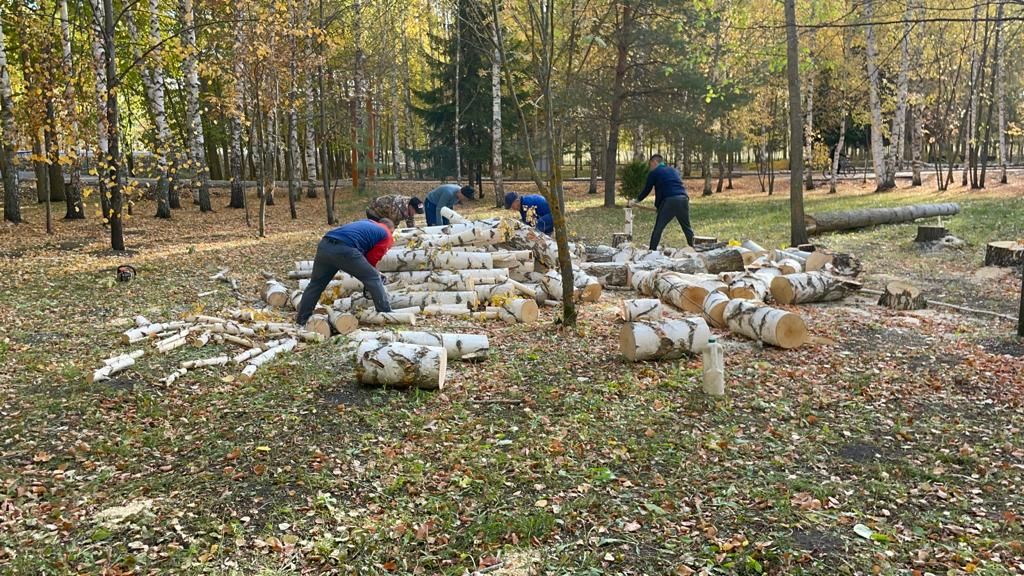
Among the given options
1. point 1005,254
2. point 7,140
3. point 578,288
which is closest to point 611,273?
point 578,288

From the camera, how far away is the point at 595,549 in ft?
10.8

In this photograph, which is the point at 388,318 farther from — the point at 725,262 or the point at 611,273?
the point at 725,262

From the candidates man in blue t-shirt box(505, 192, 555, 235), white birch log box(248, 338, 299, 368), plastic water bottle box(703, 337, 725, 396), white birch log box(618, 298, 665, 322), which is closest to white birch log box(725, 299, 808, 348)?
white birch log box(618, 298, 665, 322)

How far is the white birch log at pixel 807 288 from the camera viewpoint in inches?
334

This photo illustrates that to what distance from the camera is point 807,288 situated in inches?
338

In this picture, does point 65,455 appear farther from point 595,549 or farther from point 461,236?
point 461,236

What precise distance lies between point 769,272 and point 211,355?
6.89m

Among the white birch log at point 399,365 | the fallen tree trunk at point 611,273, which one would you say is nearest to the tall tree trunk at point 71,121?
the white birch log at point 399,365

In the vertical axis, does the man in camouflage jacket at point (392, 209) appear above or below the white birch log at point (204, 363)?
above

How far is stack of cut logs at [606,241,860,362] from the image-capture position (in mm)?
6109

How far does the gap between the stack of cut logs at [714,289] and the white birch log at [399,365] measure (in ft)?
5.77

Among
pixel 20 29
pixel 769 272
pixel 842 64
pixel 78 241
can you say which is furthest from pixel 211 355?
pixel 842 64

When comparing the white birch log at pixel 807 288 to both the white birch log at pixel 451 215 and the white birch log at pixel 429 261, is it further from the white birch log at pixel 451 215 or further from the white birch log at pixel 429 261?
the white birch log at pixel 451 215

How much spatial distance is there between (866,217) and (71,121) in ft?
47.2
